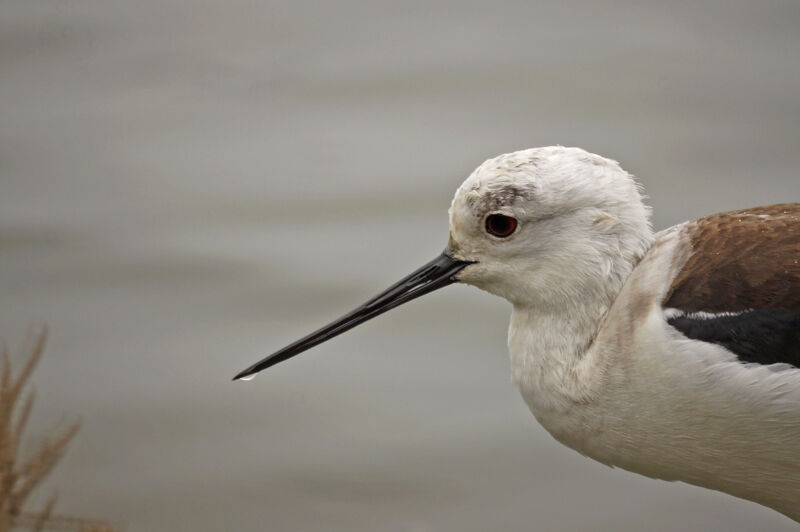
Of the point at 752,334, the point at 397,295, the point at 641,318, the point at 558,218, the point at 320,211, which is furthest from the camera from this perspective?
the point at 320,211

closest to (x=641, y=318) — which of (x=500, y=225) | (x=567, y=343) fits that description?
(x=567, y=343)

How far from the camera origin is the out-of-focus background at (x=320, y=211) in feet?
13.9

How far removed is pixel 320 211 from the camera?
18.1 feet

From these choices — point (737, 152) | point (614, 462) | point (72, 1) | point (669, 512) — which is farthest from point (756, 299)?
point (72, 1)

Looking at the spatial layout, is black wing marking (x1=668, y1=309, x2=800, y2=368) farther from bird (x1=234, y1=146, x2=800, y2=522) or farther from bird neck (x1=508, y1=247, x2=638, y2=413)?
bird neck (x1=508, y1=247, x2=638, y2=413)

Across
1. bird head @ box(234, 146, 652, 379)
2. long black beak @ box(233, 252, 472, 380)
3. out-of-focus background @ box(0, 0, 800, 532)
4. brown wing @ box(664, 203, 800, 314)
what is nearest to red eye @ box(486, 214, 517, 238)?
bird head @ box(234, 146, 652, 379)

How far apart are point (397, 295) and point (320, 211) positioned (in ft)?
7.07

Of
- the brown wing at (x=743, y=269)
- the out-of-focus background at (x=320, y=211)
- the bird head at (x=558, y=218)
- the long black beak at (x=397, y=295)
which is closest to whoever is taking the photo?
the brown wing at (x=743, y=269)

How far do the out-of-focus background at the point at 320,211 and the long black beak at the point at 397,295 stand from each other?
860 millimetres

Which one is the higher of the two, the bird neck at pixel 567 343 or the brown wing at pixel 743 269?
the brown wing at pixel 743 269

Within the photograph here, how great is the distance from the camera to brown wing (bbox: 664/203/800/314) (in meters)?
2.88

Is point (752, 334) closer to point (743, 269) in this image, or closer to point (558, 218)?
point (743, 269)

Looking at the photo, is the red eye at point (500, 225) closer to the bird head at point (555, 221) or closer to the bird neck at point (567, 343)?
the bird head at point (555, 221)

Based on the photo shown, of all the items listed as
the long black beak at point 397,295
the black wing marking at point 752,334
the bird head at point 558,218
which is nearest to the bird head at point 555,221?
the bird head at point 558,218
